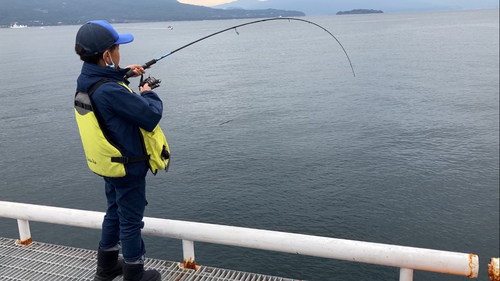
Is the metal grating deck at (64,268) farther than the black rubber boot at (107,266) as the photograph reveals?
Yes

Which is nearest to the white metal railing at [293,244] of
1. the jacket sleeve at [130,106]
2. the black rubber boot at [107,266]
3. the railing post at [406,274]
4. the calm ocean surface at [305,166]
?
the railing post at [406,274]

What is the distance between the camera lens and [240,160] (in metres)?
13.0

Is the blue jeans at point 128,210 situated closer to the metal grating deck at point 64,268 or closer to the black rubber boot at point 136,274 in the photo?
the black rubber boot at point 136,274

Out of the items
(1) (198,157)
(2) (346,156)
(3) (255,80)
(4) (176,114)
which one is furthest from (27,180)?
(3) (255,80)

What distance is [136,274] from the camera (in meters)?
3.45

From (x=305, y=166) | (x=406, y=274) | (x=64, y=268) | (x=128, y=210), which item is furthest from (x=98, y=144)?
(x=305, y=166)

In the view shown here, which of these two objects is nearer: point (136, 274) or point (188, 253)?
point (136, 274)

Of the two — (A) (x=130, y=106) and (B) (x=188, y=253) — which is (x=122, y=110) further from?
(B) (x=188, y=253)

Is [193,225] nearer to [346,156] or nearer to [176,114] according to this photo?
[346,156]

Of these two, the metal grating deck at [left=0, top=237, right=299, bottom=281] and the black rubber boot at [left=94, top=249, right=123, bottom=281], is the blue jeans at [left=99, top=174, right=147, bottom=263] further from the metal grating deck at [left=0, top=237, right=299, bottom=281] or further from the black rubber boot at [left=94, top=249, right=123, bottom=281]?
the metal grating deck at [left=0, top=237, right=299, bottom=281]

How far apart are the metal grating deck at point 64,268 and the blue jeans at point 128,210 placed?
0.48 meters

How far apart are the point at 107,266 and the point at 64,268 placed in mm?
612

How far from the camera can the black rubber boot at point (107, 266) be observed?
142 inches

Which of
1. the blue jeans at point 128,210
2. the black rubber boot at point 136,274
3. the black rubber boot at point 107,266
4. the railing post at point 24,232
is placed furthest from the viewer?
the railing post at point 24,232
